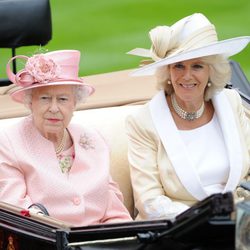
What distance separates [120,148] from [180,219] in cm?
143

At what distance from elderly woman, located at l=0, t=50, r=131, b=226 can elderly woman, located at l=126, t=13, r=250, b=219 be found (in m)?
0.16

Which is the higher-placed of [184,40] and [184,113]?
[184,40]

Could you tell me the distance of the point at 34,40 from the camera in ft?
22.0

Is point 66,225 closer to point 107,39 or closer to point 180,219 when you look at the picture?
point 180,219

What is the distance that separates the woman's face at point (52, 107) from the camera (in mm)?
4848

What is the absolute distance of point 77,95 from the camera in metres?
4.95

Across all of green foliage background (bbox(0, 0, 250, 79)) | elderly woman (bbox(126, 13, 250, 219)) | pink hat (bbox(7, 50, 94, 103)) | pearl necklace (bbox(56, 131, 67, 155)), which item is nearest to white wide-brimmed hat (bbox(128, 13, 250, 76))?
elderly woman (bbox(126, 13, 250, 219))

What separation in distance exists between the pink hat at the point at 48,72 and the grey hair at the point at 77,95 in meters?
0.01

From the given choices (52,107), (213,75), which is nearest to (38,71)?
(52,107)

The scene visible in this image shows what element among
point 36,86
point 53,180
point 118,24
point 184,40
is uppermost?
point 118,24

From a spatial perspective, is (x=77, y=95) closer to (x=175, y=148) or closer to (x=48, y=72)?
(x=48, y=72)

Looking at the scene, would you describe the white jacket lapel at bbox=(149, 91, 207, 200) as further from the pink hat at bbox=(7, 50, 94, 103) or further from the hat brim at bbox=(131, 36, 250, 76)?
the pink hat at bbox=(7, 50, 94, 103)

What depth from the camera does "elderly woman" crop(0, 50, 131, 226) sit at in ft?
15.8

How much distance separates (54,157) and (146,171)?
0.38 metres
